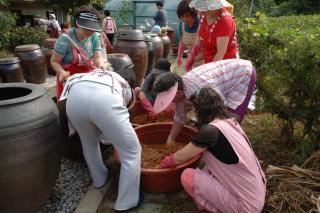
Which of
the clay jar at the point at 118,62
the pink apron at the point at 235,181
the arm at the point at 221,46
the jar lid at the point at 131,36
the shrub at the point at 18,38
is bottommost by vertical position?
the shrub at the point at 18,38

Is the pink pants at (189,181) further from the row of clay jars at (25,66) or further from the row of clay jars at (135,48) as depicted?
the row of clay jars at (25,66)

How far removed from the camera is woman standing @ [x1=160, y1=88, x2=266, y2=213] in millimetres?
2398

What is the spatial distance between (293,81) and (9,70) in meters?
5.60

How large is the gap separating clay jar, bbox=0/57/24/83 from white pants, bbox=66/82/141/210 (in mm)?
4487

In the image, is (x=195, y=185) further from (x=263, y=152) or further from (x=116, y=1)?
(x=116, y=1)

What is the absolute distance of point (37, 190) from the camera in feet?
8.75

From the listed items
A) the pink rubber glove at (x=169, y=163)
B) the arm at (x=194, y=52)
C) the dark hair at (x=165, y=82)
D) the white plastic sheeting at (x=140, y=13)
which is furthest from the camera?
the white plastic sheeting at (x=140, y=13)

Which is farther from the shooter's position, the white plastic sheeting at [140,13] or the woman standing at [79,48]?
the white plastic sheeting at [140,13]

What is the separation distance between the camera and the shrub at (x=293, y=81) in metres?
2.95

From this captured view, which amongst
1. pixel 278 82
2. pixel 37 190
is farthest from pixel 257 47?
pixel 37 190

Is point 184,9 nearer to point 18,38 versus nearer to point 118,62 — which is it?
point 118,62

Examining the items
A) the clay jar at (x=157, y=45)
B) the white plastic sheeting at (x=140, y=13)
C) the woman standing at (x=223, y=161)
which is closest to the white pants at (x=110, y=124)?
the woman standing at (x=223, y=161)

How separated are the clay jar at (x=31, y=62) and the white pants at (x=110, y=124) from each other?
199 inches

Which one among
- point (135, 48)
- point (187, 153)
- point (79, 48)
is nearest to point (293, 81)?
point (187, 153)
